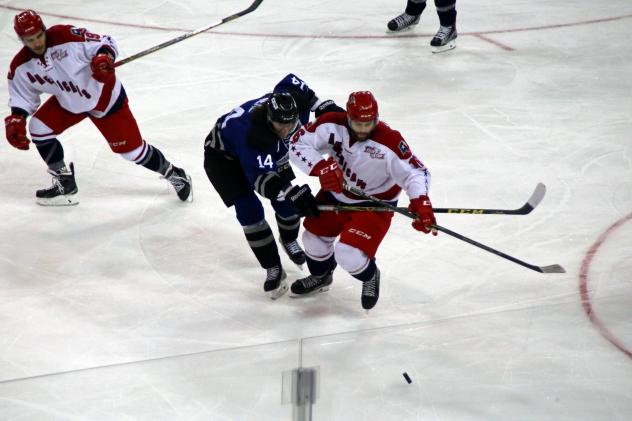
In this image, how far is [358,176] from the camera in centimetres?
325

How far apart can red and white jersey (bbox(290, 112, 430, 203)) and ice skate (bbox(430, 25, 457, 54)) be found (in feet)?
9.41

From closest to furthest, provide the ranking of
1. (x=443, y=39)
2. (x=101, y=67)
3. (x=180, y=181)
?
1. (x=101, y=67)
2. (x=180, y=181)
3. (x=443, y=39)

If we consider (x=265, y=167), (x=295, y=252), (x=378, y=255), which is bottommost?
(x=378, y=255)

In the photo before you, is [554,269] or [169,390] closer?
[169,390]

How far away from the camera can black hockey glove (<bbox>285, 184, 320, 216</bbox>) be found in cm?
325

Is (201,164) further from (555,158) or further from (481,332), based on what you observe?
(481,332)

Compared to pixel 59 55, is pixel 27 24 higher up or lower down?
higher up

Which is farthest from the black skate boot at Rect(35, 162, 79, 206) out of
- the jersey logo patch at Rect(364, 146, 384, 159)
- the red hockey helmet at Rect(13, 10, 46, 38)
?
the jersey logo patch at Rect(364, 146, 384, 159)

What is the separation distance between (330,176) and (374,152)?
17 centimetres

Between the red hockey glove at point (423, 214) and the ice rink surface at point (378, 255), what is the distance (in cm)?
47

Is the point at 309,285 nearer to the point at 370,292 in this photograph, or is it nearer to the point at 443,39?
the point at 370,292

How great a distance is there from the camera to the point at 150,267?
378cm

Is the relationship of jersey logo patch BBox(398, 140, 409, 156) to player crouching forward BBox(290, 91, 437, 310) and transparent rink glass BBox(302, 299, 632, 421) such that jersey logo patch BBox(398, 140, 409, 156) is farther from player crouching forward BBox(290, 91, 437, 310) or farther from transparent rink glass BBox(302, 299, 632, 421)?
transparent rink glass BBox(302, 299, 632, 421)

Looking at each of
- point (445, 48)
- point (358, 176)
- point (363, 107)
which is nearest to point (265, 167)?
point (358, 176)
